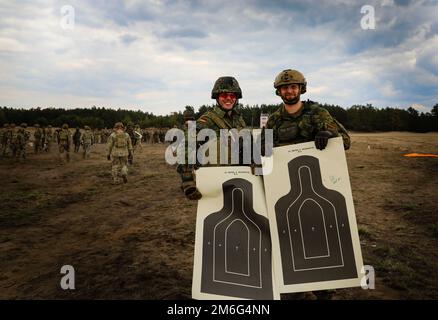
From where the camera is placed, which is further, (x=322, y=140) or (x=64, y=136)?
(x=64, y=136)

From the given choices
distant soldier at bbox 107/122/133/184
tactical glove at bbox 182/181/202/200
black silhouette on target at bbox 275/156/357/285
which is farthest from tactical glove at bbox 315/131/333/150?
distant soldier at bbox 107/122/133/184

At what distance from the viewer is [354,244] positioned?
94.3 inches

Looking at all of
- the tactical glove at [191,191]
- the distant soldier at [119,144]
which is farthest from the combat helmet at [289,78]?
the distant soldier at [119,144]

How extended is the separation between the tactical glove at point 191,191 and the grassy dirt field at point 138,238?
5.76 ft

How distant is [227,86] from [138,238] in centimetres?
407

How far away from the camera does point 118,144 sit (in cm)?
1121

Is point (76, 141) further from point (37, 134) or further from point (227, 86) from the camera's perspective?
point (227, 86)

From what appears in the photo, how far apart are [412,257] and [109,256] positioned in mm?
5083

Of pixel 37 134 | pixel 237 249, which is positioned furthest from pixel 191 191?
pixel 37 134

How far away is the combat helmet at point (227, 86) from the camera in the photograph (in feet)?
11.1

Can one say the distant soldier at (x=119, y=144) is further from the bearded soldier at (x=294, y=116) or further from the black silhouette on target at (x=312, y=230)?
the black silhouette on target at (x=312, y=230)

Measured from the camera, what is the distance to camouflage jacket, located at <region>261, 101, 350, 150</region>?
311 centimetres
